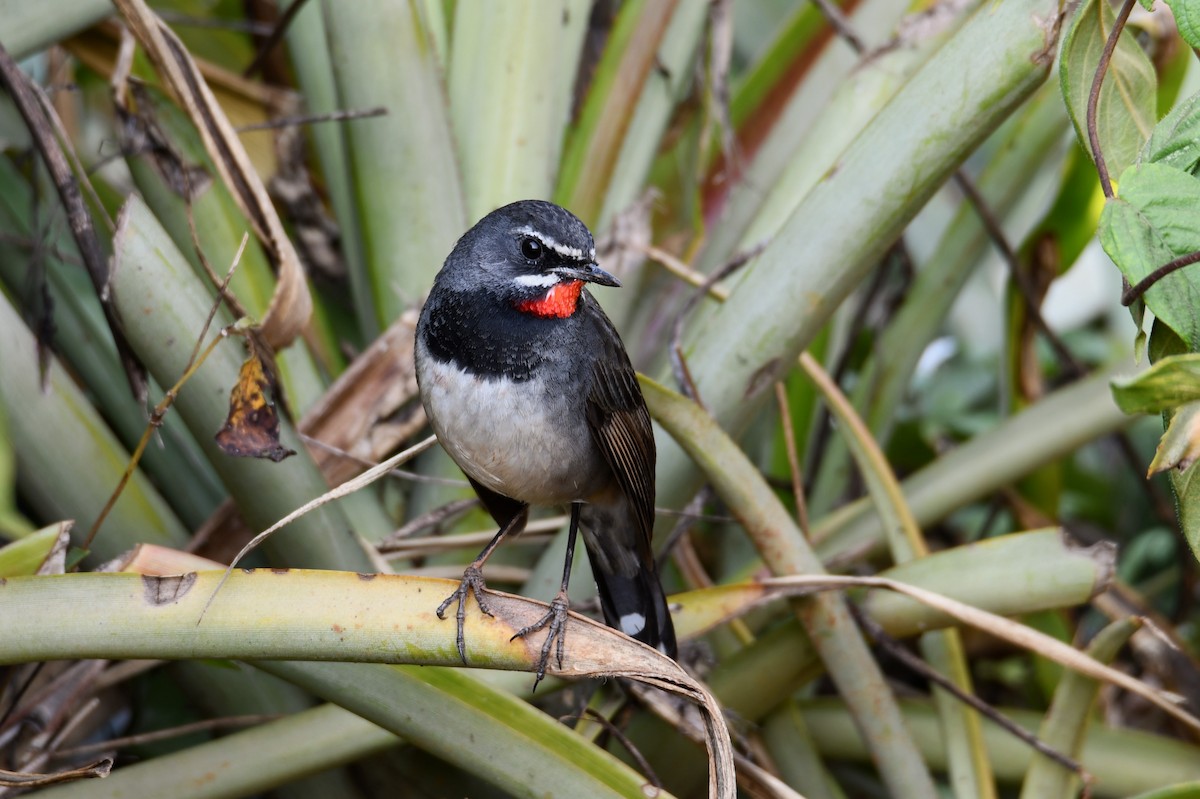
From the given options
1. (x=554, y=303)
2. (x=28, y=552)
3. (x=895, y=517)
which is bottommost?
→ (x=895, y=517)

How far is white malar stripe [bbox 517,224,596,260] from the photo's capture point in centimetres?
237

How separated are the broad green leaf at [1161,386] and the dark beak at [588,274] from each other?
1214 millimetres

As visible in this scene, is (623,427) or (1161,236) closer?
(1161,236)

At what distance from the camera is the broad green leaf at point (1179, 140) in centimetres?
155

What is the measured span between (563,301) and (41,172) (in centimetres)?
177

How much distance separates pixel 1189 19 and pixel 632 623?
1.61m

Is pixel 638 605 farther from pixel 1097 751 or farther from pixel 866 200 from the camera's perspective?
pixel 1097 751

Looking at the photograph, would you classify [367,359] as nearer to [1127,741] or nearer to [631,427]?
[631,427]

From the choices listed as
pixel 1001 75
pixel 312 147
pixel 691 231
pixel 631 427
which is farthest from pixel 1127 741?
pixel 312 147

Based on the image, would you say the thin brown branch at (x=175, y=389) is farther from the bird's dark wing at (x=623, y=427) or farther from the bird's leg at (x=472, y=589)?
the bird's dark wing at (x=623, y=427)

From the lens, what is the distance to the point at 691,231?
3619mm

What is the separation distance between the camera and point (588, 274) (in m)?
2.39

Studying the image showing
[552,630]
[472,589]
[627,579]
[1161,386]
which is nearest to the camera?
[1161,386]

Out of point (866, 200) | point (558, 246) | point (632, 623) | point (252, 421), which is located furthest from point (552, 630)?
point (866, 200)
